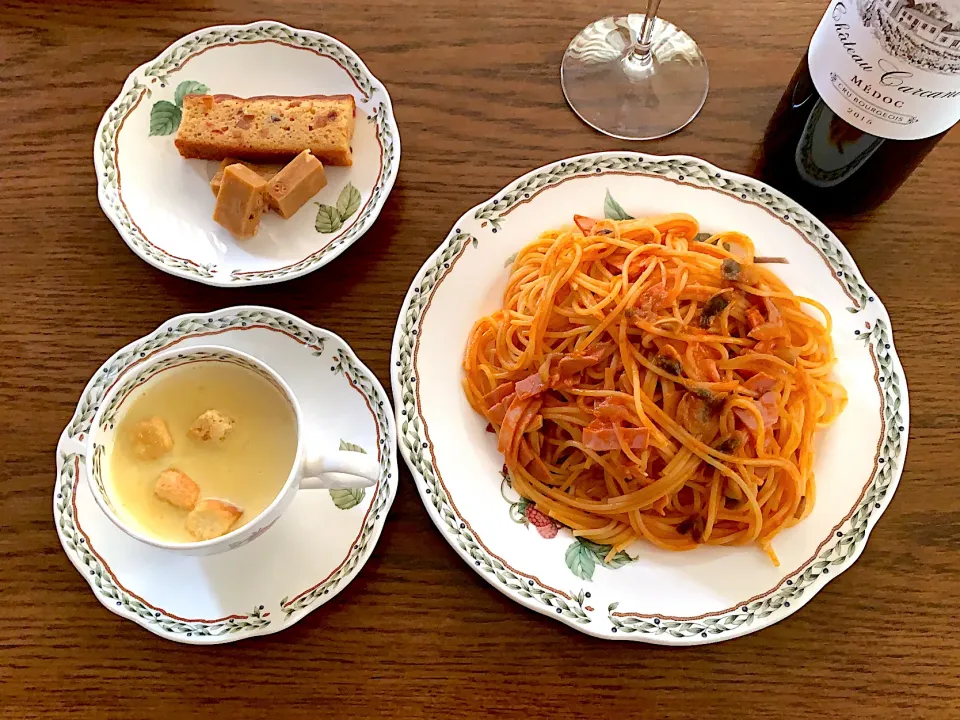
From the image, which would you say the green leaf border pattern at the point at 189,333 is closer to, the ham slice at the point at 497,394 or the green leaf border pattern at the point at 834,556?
the ham slice at the point at 497,394

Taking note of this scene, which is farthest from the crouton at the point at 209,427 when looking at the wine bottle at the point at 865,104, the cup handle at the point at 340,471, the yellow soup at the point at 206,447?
the wine bottle at the point at 865,104

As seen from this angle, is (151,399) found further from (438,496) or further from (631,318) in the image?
(631,318)

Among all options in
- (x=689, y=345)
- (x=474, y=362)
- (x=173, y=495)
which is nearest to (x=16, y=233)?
(x=173, y=495)

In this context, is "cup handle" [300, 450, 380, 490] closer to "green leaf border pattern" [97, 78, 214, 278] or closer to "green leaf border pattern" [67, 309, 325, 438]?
"green leaf border pattern" [67, 309, 325, 438]

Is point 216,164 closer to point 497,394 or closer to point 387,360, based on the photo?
point 387,360

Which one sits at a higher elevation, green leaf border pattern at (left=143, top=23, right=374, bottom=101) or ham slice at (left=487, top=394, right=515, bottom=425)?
green leaf border pattern at (left=143, top=23, right=374, bottom=101)

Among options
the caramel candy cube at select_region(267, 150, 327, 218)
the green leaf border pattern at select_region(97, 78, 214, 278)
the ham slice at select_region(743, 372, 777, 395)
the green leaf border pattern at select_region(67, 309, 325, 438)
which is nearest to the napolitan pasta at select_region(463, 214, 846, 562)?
the ham slice at select_region(743, 372, 777, 395)
